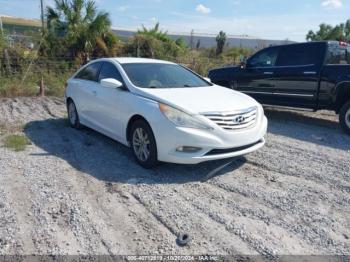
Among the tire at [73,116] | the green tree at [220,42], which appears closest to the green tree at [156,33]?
the green tree at [220,42]

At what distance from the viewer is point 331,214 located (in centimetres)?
375

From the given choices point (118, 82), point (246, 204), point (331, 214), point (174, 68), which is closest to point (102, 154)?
point (118, 82)

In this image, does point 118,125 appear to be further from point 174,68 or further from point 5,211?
point 5,211

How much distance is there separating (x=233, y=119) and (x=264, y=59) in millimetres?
4603

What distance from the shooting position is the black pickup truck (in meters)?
7.17

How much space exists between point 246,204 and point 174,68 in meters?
3.12

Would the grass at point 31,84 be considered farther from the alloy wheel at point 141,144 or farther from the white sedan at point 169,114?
the alloy wheel at point 141,144

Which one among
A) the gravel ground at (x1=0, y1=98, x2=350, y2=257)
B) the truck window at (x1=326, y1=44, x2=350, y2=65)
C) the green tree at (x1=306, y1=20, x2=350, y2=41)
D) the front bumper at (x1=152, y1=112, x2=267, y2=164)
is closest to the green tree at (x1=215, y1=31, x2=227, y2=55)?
the green tree at (x1=306, y1=20, x2=350, y2=41)

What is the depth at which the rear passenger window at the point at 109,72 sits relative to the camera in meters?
5.64

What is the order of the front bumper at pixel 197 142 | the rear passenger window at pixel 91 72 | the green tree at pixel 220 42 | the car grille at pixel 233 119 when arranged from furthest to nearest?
the green tree at pixel 220 42 → the rear passenger window at pixel 91 72 → the car grille at pixel 233 119 → the front bumper at pixel 197 142

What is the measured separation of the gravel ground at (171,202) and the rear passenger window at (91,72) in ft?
4.09

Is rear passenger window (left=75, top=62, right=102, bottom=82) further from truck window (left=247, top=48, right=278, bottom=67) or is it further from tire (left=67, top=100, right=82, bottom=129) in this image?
truck window (left=247, top=48, right=278, bottom=67)

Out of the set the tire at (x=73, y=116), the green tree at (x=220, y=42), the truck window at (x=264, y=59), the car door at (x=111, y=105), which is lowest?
the tire at (x=73, y=116)

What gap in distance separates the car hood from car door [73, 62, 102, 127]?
1.55 m
